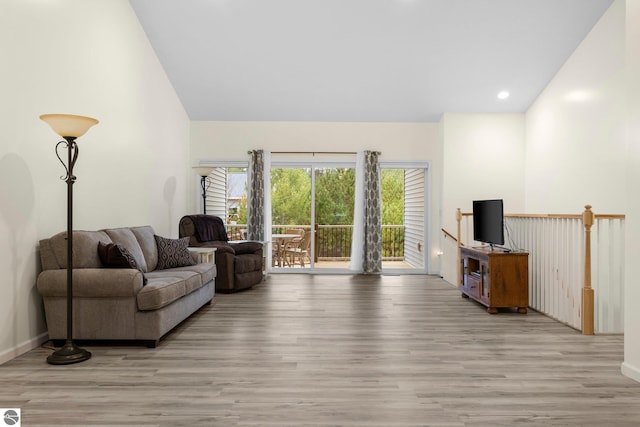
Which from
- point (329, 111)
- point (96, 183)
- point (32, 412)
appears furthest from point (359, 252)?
point (32, 412)

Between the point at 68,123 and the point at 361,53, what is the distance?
4122mm

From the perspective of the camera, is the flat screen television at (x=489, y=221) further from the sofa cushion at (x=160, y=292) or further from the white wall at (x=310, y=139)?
the sofa cushion at (x=160, y=292)

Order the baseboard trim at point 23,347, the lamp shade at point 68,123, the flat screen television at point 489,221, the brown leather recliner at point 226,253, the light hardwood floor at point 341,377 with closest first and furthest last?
the light hardwood floor at point 341,377 < the lamp shade at point 68,123 < the baseboard trim at point 23,347 < the flat screen television at point 489,221 < the brown leather recliner at point 226,253

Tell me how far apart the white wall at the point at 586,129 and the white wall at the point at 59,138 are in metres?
5.86

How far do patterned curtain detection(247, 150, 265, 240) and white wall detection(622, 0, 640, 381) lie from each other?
5.46 metres

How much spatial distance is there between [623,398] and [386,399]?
55.7 inches

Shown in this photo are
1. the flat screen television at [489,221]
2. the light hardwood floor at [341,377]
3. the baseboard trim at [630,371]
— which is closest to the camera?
the light hardwood floor at [341,377]

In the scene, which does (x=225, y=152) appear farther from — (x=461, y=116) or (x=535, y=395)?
(x=535, y=395)

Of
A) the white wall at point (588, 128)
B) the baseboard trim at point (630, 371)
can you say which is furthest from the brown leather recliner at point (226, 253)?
the white wall at point (588, 128)

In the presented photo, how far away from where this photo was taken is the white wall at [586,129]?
493 centimetres

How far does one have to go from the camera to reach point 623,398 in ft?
8.09

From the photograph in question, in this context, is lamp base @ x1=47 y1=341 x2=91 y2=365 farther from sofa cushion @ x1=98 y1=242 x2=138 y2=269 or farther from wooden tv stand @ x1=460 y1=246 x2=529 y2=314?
wooden tv stand @ x1=460 y1=246 x2=529 y2=314

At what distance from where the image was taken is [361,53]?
5922 mm

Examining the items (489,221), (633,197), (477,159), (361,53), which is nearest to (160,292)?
(633,197)
